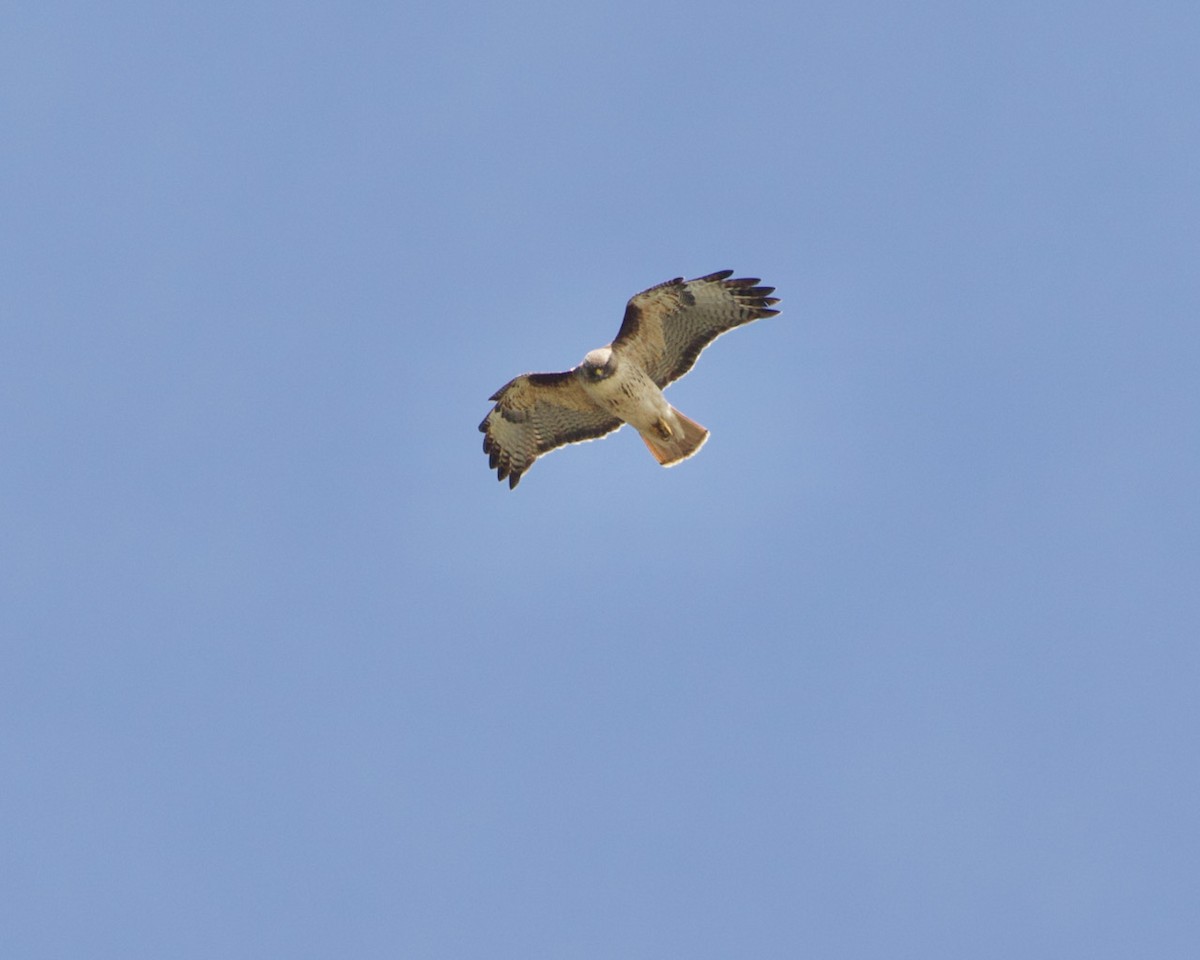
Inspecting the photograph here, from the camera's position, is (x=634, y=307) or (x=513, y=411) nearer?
(x=634, y=307)

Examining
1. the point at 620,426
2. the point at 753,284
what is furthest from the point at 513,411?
the point at 753,284

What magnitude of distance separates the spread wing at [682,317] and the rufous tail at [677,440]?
43 centimetres

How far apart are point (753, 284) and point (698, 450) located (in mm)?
1701

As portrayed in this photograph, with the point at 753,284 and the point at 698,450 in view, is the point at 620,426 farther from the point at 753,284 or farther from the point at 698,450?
the point at 753,284

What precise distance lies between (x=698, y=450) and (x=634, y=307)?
1580 mm

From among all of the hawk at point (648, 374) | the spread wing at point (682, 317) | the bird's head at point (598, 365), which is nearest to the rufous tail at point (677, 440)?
the hawk at point (648, 374)

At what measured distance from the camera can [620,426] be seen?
1827 cm

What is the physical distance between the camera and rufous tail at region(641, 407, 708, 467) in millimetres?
17641

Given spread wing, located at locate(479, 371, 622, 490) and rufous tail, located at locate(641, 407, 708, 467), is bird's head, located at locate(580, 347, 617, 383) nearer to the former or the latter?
spread wing, located at locate(479, 371, 622, 490)

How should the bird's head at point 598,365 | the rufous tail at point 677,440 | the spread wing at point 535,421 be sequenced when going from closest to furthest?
the bird's head at point 598,365 → the rufous tail at point 677,440 → the spread wing at point 535,421

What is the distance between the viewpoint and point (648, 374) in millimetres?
17609

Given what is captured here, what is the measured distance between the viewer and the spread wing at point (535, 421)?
17.8m

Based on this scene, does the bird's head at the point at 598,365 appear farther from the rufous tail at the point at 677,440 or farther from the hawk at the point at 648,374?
the rufous tail at the point at 677,440

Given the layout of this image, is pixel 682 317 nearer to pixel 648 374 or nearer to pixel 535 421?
pixel 648 374
